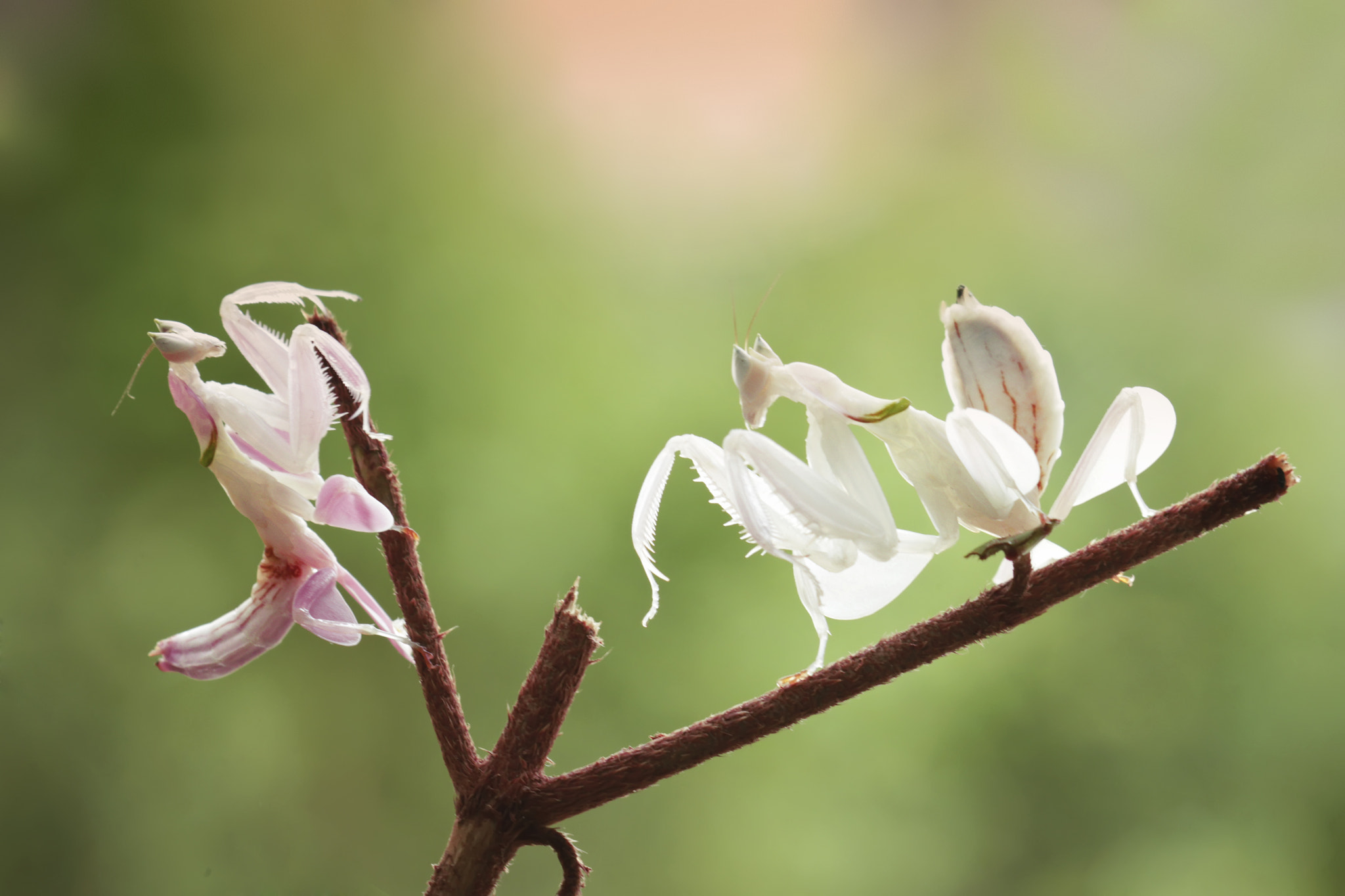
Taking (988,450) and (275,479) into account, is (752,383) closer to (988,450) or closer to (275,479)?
(988,450)

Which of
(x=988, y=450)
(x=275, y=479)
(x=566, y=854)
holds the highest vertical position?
(x=275, y=479)

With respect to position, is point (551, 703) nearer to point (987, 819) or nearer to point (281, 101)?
point (987, 819)

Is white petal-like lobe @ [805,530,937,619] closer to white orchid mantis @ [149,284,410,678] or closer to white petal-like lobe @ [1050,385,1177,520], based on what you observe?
white petal-like lobe @ [1050,385,1177,520]

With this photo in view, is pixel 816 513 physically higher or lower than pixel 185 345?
lower

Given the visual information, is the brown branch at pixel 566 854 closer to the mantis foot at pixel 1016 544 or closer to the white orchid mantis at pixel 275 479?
the white orchid mantis at pixel 275 479

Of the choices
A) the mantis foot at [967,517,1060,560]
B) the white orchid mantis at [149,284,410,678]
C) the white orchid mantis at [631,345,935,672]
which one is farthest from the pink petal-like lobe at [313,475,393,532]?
the mantis foot at [967,517,1060,560]

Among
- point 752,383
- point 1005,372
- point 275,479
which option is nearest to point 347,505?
point 275,479

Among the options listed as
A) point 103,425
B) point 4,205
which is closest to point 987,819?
point 103,425
